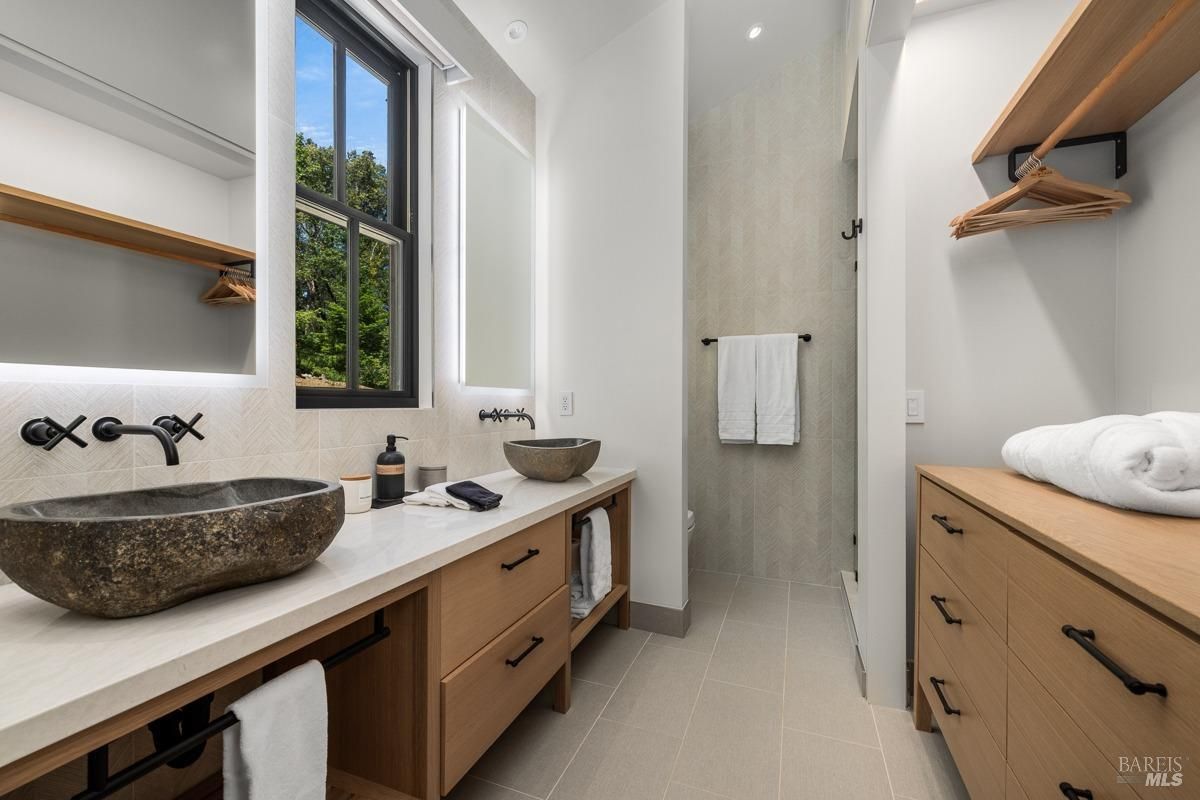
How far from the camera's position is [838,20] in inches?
104

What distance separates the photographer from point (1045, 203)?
1.64 meters

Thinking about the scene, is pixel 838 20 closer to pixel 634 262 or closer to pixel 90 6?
pixel 634 262

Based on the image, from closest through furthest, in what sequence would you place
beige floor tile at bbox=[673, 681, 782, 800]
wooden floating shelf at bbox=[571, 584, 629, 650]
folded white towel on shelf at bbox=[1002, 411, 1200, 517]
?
folded white towel on shelf at bbox=[1002, 411, 1200, 517]
beige floor tile at bbox=[673, 681, 782, 800]
wooden floating shelf at bbox=[571, 584, 629, 650]

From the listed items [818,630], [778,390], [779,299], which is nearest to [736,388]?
[778,390]


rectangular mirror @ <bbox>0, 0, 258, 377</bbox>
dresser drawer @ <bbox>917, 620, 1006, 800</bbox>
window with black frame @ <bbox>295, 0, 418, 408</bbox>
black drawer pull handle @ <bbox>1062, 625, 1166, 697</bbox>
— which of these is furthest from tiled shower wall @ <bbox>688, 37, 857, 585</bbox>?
rectangular mirror @ <bbox>0, 0, 258, 377</bbox>

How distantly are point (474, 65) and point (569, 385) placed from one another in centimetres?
144

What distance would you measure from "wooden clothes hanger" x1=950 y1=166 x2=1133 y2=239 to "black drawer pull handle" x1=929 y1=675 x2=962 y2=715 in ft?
4.65

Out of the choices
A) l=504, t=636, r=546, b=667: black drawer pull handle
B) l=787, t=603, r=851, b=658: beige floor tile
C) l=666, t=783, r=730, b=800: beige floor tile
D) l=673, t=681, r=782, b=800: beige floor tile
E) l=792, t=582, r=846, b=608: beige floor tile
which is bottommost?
l=792, t=582, r=846, b=608: beige floor tile

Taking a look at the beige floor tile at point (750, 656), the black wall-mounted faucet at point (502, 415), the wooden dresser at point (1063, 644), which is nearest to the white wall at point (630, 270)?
the black wall-mounted faucet at point (502, 415)

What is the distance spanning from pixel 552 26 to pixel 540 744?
2.81 meters

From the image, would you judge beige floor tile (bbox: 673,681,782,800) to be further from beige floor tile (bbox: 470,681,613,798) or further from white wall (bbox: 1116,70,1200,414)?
white wall (bbox: 1116,70,1200,414)

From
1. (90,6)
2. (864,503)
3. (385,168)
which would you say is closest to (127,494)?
(90,6)

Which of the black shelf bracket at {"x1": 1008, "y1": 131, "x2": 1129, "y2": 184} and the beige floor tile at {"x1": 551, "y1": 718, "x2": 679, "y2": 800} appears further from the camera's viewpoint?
the black shelf bracket at {"x1": 1008, "y1": 131, "x2": 1129, "y2": 184}

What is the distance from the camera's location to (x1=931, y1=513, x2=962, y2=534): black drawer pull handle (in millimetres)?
1256
